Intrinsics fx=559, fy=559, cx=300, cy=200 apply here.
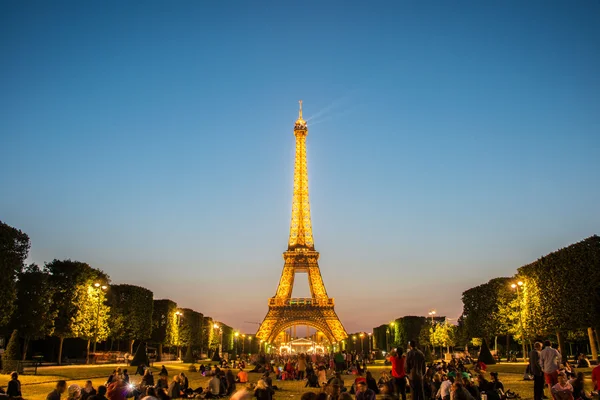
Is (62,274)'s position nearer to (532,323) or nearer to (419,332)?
(532,323)

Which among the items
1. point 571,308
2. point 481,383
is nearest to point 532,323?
point 571,308

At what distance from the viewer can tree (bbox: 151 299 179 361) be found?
76.5 metres

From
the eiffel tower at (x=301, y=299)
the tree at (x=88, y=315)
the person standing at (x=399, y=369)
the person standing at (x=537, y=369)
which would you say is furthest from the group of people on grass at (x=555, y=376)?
the eiffel tower at (x=301, y=299)

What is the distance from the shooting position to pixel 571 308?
41812mm

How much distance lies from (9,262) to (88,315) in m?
15.7

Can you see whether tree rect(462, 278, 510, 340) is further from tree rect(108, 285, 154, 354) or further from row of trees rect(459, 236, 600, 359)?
tree rect(108, 285, 154, 354)

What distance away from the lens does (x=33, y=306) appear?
4712 cm

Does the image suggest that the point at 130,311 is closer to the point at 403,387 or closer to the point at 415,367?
the point at 403,387

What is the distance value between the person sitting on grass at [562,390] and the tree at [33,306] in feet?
141

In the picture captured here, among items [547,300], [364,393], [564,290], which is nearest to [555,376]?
[364,393]

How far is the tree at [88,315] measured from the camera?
51.4m

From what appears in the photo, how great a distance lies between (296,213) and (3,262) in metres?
73.0

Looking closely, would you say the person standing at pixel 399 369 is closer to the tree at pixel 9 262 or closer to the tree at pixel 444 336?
the tree at pixel 9 262

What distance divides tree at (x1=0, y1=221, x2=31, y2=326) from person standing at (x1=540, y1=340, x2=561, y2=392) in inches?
1299
